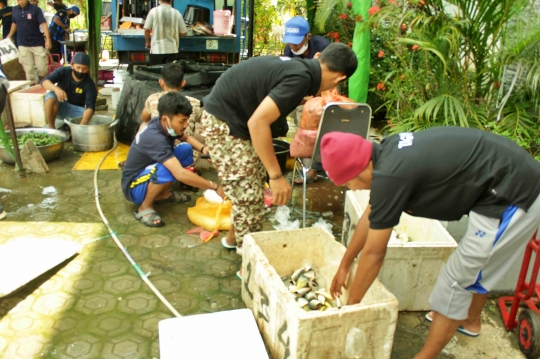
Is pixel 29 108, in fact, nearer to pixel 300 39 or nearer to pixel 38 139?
pixel 38 139

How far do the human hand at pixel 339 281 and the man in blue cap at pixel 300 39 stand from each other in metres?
3.57

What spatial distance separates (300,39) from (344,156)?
12.4 ft

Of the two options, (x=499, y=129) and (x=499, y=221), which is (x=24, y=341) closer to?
(x=499, y=221)

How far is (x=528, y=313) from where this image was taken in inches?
108

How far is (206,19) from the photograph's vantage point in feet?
29.3

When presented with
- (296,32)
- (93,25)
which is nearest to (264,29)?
(93,25)

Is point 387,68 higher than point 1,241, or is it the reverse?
point 387,68

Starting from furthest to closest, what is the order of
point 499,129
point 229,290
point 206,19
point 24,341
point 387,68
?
point 206,19, point 387,68, point 499,129, point 229,290, point 24,341

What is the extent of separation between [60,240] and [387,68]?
5326 millimetres

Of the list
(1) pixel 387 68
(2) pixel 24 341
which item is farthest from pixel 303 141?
(1) pixel 387 68

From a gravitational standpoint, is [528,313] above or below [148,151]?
below

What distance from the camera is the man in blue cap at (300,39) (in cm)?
545

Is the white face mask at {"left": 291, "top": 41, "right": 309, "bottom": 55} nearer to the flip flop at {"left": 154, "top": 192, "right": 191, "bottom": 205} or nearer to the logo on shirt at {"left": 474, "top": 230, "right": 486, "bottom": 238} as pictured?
the flip flop at {"left": 154, "top": 192, "right": 191, "bottom": 205}

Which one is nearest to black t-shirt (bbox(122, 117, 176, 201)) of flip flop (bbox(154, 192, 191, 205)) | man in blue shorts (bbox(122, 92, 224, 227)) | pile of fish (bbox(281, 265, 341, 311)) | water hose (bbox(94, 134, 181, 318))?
man in blue shorts (bbox(122, 92, 224, 227))
